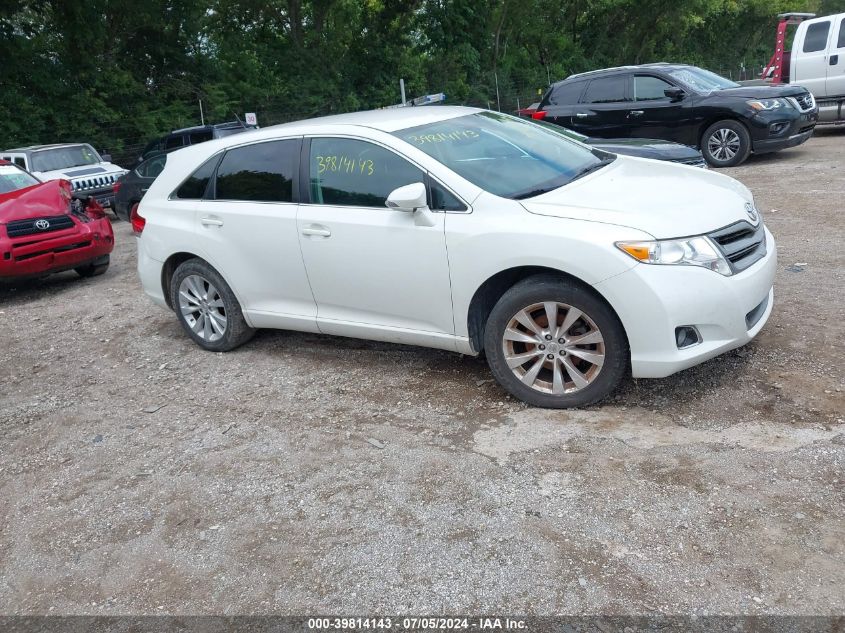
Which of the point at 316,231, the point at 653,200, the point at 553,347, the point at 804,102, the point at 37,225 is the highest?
the point at 653,200

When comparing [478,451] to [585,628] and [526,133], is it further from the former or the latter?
[526,133]

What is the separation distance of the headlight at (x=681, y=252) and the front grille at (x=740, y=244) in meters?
0.08

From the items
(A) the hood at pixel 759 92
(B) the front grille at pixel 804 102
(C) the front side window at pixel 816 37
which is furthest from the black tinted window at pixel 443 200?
(C) the front side window at pixel 816 37

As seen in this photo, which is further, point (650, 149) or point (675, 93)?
point (675, 93)

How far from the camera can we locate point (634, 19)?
117 ft

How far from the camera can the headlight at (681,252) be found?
4109 mm

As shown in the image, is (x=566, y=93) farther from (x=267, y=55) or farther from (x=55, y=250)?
(x=267, y=55)

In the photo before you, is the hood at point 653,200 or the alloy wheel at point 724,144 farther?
the alloy wheel at point 724,144

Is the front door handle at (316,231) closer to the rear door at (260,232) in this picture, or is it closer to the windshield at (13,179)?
the rear door at (260,232)

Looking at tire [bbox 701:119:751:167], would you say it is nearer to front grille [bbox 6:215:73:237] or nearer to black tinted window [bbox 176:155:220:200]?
black tinted window [bbox 176:155:220:200]

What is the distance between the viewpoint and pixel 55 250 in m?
8.97

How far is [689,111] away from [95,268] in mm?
8714

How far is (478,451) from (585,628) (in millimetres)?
1423

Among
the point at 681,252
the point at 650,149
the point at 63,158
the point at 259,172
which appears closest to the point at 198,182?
the point at 259,172
